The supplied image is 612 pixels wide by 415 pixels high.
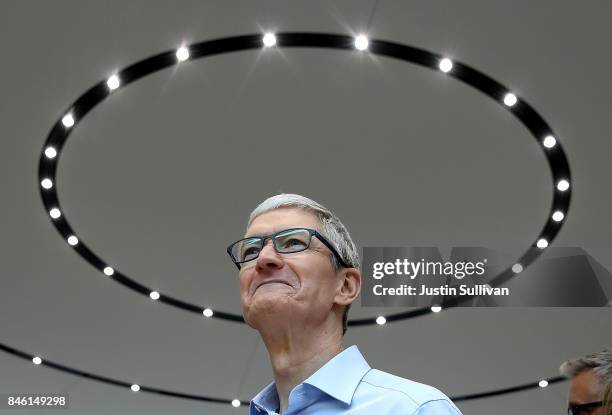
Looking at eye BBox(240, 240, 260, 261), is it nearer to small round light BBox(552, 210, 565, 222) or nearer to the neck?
the neck

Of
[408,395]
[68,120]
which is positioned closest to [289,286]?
[408,395]

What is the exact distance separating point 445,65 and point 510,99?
0.75 meters

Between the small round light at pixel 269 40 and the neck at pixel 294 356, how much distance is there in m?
5.11

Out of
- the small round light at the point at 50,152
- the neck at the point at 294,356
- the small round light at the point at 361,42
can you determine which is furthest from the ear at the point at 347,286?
the small round light at the point at 50,152

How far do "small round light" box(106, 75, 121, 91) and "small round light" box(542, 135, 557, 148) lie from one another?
13.3 feet

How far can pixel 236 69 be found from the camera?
738 centimetres

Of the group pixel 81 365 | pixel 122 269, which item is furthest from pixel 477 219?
pixel 81 365

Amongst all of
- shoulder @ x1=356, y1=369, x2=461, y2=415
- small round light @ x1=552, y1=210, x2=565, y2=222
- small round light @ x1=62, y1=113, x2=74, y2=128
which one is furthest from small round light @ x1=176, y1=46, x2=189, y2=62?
shoulder @ x1=356, y1=369, x2=461, y2=415

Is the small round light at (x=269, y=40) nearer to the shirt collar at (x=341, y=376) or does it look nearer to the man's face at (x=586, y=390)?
the man's face at (x=586, y=390)

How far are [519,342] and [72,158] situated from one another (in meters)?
6.77

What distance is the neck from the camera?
86.8 inches

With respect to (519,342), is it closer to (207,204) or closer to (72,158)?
(207,204)

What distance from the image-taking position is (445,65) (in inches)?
286

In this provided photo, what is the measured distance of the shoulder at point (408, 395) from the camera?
1.81m
